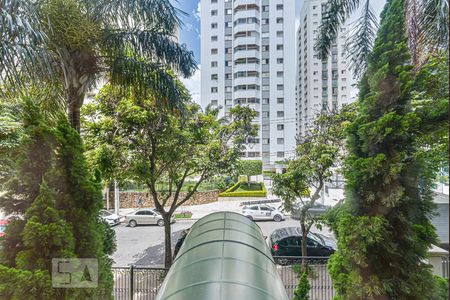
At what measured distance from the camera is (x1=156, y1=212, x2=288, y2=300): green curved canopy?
4.63 ft

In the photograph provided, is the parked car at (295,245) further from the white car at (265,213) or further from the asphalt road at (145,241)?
the white car at (265,213)

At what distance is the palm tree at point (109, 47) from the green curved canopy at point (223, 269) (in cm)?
179

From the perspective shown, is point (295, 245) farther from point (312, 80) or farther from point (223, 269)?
point (312, 80)

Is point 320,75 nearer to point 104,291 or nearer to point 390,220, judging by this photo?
point 390,220

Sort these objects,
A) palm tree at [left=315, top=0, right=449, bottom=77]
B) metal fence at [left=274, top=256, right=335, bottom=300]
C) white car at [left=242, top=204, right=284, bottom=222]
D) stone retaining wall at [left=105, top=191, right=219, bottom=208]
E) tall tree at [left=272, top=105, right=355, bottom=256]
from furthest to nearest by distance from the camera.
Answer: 1. stone retaining wall at [left=105, top=191, right=219, bottom=208]
2. white car at [left=242, top=204, right=284, bottom=222]
3. tall tree at [left=272, top=105, right=355, bottom=256]
4. metal fence at [left=274, top=256, right=335, bottom=300]
5. palm tree at [left=315, top=0, right=449, bottom=77]

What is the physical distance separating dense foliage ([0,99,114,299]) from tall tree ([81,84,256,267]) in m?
1.38

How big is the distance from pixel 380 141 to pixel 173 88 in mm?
2307

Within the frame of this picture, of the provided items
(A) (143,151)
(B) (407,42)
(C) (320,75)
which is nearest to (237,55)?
(C) (320,75)

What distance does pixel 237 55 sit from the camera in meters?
12.1

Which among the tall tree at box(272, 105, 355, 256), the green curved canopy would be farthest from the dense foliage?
the tall tree at box(272, 105, 355, 256)

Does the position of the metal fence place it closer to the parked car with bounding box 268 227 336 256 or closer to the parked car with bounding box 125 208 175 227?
the parked car with bounding box 268 227 336 256

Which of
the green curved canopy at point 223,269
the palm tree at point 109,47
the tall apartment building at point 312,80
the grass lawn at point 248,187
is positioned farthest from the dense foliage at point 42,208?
the grass lawn at point 248,187

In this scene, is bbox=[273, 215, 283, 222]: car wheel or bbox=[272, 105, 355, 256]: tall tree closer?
bbox=[272, 105, 355, 256]: tall tree

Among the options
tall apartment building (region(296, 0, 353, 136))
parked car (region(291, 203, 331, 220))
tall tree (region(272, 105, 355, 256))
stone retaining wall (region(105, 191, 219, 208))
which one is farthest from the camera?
stone retaining wall (region(105, 191, 219, 208))
